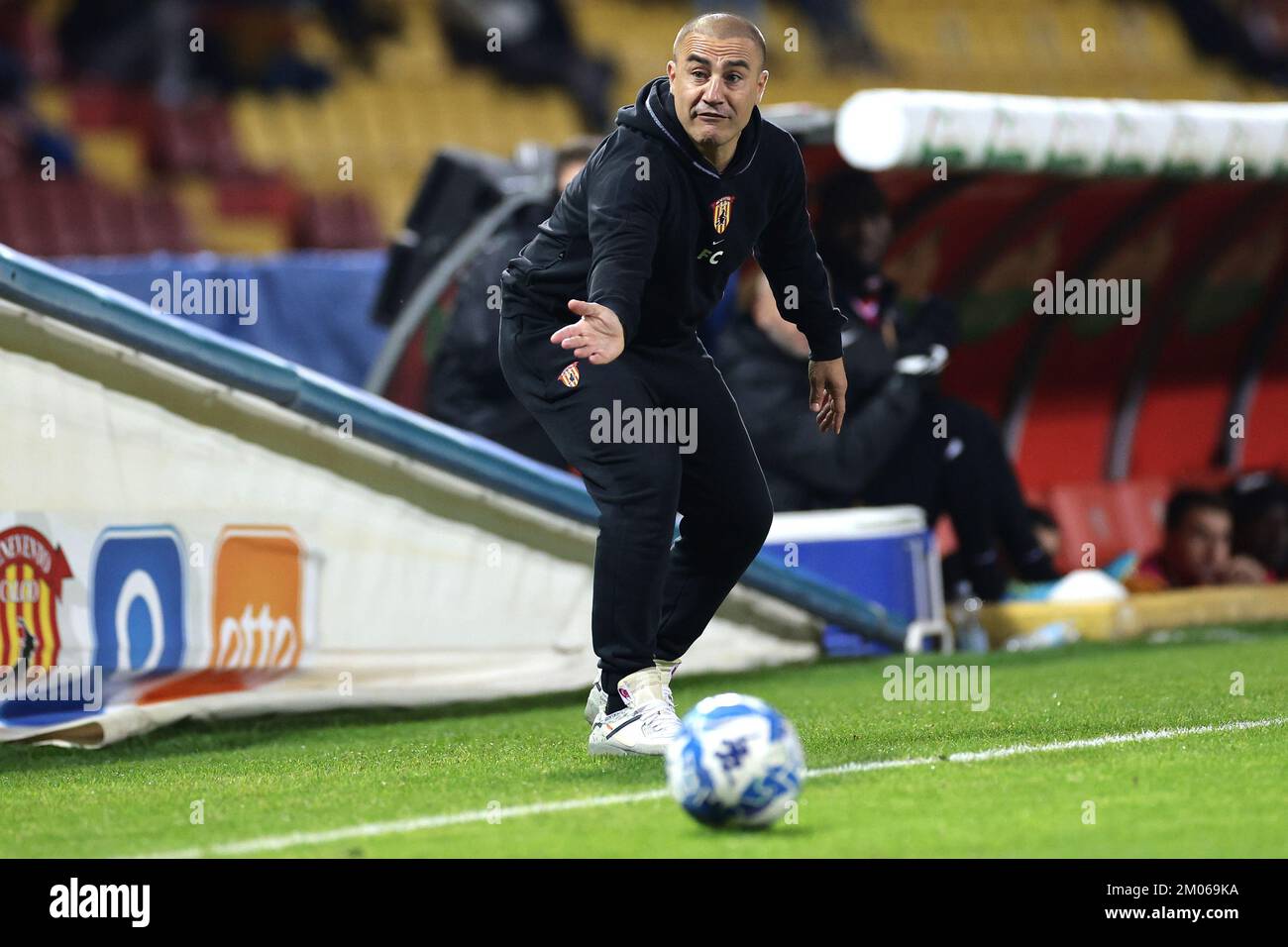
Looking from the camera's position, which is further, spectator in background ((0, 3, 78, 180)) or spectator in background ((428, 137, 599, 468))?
spectator in background ((0, 3, 78, 180))

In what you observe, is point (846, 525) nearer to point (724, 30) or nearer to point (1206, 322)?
point (724, 30)

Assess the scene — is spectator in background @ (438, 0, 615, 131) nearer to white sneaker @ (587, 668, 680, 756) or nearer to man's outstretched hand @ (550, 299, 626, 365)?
white sneaker @ (587, 668, 680, 756)

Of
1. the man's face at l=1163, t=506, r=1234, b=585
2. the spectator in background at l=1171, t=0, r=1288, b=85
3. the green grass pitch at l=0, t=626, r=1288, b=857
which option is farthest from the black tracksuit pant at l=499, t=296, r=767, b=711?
the spectator in background at l=1171, t=0, r=1288, b=85

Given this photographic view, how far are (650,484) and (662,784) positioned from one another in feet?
2.25

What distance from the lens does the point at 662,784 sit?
4.42 metres

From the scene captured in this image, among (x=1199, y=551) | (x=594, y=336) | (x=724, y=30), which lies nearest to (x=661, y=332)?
(x=594, y=336)

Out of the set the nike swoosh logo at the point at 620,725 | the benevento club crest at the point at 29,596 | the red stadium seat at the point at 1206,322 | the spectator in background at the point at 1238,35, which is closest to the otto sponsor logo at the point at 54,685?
the benevento club crest at the point at 29,596

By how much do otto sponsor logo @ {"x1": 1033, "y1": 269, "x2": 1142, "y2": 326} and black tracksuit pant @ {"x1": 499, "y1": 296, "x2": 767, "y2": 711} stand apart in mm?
4909

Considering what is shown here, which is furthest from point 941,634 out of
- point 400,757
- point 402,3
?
point 402,3

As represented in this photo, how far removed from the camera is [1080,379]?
10086 mm

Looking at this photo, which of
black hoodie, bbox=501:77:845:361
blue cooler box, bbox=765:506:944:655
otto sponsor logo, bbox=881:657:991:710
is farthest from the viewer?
blue cooler box, bbox=765:506:944:655
